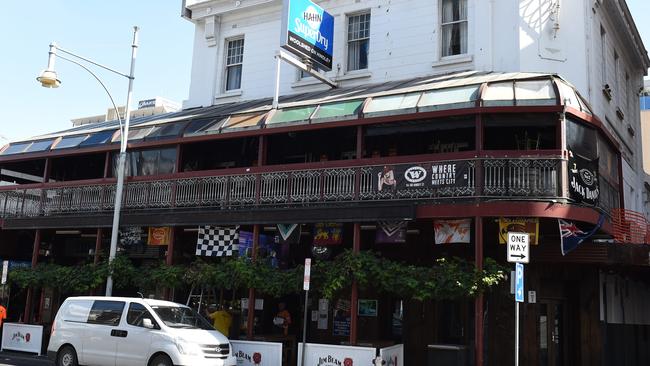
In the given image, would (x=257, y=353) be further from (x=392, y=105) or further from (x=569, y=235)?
(x=569, y=235)

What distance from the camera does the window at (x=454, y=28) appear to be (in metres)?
19.5

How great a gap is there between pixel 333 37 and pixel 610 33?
9358mm

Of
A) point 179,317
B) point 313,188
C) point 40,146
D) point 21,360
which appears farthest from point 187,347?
point 40,146

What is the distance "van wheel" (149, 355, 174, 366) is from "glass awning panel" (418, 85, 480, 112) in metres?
8.04

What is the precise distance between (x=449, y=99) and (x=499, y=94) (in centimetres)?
116

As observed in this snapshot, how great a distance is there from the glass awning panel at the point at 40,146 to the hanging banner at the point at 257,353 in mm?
11175

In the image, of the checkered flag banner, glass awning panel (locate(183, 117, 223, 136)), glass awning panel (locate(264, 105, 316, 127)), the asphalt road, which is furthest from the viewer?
glass awning panel (locate(183, 117, 223, 136))

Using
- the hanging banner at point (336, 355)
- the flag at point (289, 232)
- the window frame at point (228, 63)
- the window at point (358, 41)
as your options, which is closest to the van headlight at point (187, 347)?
the hanging banner at point (336, 355)

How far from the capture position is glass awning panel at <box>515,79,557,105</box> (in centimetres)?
1423

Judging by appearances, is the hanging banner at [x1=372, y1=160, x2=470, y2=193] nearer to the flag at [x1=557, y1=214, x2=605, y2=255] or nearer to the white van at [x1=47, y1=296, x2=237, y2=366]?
the flag at [x1=557, y1=214, x2=605, y2=255]

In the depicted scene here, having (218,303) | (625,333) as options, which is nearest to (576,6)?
(625,333)

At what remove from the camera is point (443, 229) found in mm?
Result: 15188

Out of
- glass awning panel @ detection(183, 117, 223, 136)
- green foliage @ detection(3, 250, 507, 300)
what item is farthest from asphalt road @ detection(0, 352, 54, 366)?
glass awning panel @ detection(183, 117, 223, 136)

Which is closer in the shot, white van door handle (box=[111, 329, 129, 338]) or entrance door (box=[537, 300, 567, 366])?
white van door handle (box=[111, 329, 129, 338])
